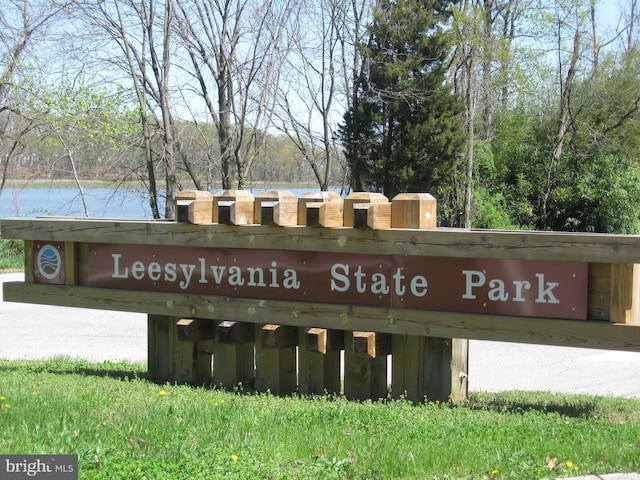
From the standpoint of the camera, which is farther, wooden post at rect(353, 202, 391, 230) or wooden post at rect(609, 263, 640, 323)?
wooden post at rect(353, 202, 391, 230)

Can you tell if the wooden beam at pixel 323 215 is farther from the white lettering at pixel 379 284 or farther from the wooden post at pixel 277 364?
the wooden post at pixel 277 364

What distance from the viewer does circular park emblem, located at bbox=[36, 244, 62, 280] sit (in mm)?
6555

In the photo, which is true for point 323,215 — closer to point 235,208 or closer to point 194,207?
point 235,208

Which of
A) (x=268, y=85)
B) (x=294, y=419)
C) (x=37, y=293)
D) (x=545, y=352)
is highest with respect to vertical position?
(x=268, y=85)

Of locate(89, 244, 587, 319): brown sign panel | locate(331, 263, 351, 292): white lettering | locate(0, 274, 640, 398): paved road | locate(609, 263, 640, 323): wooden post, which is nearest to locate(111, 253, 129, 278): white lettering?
locate(89, 244, 587, 319): brown sign panel

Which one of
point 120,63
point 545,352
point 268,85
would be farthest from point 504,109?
point 545,352

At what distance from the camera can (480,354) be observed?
9.76 metres

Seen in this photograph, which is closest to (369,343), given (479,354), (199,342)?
(199,342)

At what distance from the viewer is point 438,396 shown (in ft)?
18.2

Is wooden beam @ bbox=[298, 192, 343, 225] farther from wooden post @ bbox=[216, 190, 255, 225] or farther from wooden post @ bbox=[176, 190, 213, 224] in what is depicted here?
wooden post @ bbox=[176, 190, 213, 224]

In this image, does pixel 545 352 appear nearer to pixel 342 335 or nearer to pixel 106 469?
pixel 342 335

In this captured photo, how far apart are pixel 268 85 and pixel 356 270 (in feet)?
62.7

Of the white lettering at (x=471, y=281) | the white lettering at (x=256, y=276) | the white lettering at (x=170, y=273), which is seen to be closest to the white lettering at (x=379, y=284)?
the white lettering at (x=471, y=281)

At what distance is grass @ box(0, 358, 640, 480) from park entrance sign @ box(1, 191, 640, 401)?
0.42 metres
